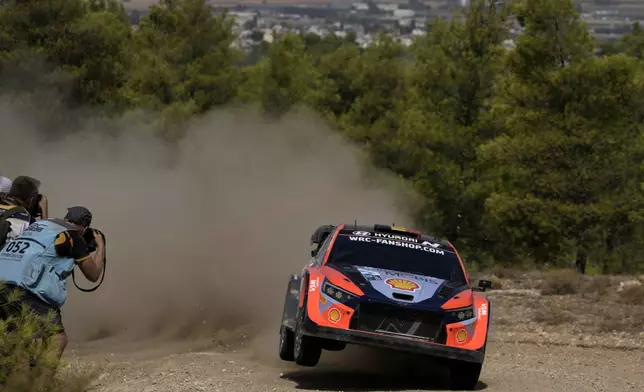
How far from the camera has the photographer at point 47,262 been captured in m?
9.50

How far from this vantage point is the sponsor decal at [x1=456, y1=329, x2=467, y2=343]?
41.9ft

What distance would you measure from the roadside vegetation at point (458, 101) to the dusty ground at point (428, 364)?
1.85 feet

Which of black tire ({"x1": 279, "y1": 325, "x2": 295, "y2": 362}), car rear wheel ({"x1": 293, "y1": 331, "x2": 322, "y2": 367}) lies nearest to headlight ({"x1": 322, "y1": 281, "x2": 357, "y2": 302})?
car rear wheel ({"x1": 293, "y1": 331, "x2": 322, "y2": 367})

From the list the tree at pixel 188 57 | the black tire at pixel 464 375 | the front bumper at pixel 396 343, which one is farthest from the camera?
the tree at pixel 188 57

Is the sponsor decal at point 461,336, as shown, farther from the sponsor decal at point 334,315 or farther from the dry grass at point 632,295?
the dry grass at point 632,295

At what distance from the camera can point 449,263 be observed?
46.4 ft

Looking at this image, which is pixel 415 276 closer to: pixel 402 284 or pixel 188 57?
pixel 402 284

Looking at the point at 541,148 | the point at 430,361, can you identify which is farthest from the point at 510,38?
the point at 430,361

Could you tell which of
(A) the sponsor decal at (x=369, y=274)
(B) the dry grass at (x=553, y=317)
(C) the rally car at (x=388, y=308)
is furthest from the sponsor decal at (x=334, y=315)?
(B) the dry grass at (x=553, y=317)

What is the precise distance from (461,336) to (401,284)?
2.55 feet

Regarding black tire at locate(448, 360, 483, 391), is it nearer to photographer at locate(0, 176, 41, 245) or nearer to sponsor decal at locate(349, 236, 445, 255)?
sponsor decal at locate(349, 236, 445, 255)

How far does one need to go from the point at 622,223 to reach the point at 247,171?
1090 cm

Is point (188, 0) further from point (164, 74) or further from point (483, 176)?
point (483, 176)

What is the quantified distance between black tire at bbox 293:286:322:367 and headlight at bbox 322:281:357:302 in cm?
26
